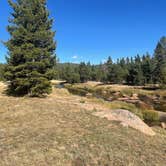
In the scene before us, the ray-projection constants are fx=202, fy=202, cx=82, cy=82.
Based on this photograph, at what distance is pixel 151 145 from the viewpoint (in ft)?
29.1

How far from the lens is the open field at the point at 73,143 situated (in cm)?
682

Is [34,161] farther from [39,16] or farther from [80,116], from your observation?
[39,16]

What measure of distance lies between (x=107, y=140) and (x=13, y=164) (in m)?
3.95

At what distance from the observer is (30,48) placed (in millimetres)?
21172

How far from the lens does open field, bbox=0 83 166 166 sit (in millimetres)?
6820

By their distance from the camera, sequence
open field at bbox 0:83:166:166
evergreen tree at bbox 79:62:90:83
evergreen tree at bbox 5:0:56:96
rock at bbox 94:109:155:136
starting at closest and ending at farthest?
1. open field at bbox 0:83:166:166
2. rock at bbox 94:109:155:136
3. evergreen tree at bbox 5:0:56:96
4. evergreen tree at bbox 79:62:90:83

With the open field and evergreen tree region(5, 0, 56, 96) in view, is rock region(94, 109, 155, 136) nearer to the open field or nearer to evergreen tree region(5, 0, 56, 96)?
the open field

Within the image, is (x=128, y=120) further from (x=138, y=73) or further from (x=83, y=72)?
(x=83, y=72)

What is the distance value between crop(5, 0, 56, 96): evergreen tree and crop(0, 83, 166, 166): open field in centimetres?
894

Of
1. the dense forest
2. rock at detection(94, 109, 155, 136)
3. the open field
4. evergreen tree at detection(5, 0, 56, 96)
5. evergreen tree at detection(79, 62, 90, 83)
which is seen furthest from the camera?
evergreen tree at detection(79, 62, 90, 83)

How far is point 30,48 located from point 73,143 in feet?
50.2

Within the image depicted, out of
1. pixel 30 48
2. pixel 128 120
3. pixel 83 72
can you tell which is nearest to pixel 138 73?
pixel 83 72

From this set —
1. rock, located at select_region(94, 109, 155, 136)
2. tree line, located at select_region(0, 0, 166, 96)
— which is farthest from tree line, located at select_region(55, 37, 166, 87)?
rock, located at select_region(94, 109, 155, 136)

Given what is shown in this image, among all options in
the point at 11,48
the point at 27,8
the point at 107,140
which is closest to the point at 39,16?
the point at 27,8
